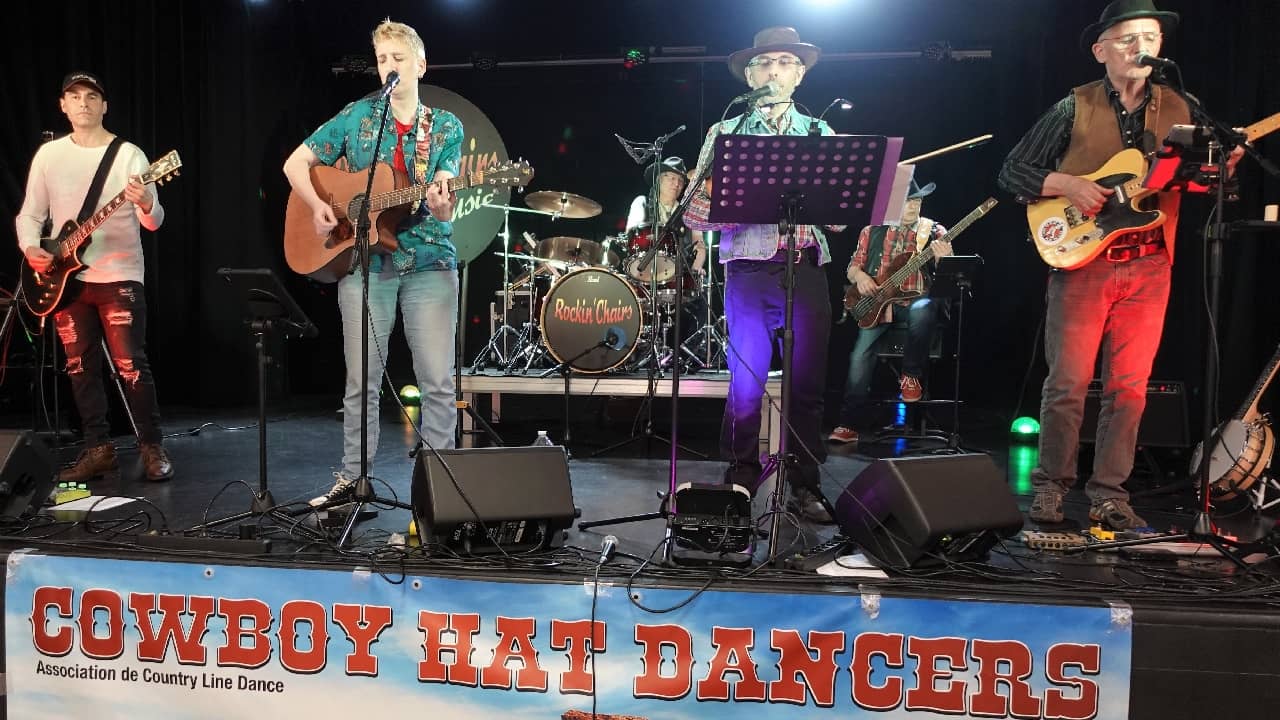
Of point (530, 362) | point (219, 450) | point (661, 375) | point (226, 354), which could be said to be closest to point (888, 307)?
point (661, 375)

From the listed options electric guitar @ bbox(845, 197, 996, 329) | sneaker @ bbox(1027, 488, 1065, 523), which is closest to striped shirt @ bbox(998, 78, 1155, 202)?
sneaker @ bbox(1027, 488, 1065, 523)

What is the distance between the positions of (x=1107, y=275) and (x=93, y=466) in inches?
200

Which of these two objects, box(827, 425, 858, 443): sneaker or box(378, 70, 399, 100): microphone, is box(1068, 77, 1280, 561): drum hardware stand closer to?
box(378, 70, 399, 100): microphone

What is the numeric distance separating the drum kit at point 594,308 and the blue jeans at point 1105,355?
8.44 ft

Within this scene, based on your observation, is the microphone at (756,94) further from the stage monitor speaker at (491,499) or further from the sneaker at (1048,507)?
the sneaker at (1048,507)

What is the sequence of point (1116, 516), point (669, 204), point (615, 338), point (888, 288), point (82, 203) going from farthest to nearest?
point (669, 204)
point (888, 288)
point (615, 338)
point (82, 203)
point (1116, 516)

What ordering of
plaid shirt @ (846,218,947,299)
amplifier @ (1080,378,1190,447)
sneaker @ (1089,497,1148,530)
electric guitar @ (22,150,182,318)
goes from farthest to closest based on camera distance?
1. plaid shirt @ (846,218,947,299)
2. amplifier @ (1080,378,1190,447)
3. electric guitar @ (22,150,182,318)
4. sneaker @ (1089,497,1148,530)

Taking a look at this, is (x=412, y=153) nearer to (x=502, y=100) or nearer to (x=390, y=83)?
(x=390, y=83)

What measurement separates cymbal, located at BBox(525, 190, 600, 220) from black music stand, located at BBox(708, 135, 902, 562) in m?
4.65

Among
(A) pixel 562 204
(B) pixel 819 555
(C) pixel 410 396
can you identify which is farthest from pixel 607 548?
(C) pixel 410 396

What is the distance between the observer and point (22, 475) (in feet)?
11.8

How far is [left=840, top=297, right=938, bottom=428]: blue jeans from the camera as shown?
7.20 meters

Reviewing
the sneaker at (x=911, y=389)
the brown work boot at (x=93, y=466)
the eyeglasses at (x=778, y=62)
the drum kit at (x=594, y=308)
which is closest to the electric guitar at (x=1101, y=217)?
the eyeglasses at (x=778, y=62)

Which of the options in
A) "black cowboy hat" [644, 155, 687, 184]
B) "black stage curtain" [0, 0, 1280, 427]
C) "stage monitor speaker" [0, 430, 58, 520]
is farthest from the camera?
"black stage curtain" [0, 0, 1280, 427]
